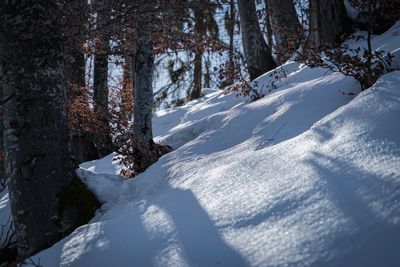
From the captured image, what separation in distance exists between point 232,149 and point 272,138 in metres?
0.39

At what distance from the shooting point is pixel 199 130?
5.21 m

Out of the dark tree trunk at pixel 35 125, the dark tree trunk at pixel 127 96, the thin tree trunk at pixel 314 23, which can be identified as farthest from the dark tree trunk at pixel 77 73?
the thin tree trunk at pixel 314 23

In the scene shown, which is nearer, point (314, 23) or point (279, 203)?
point (279, 203)

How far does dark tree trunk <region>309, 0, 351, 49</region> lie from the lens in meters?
6.01

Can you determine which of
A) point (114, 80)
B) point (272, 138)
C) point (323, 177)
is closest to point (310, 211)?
point (323, 177)

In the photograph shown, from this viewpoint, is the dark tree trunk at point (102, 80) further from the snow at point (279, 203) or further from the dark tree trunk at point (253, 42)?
the dark tree trunk at point (253, 42)

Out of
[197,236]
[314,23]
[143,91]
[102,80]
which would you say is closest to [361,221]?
[197,236]

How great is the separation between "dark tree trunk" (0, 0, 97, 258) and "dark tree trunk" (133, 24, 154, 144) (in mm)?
2027

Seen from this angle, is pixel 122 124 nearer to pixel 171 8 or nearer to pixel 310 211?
pixel 171 8

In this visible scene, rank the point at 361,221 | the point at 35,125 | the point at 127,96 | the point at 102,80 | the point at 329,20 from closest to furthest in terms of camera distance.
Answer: the point at 361,221, the point at 35,125, the point at 329,20, the point at 102,80, the point at 127,96

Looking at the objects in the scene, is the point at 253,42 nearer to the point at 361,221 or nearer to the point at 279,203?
the point at 279,203

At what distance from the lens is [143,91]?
5.30m

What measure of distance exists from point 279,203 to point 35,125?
2182 mm

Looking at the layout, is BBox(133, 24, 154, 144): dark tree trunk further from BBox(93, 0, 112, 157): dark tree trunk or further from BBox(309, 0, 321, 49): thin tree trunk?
BBox(309, 0, 321, 49): thin tree trunk
